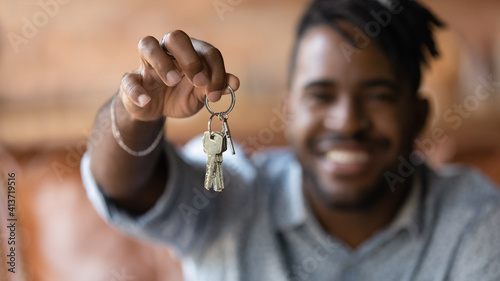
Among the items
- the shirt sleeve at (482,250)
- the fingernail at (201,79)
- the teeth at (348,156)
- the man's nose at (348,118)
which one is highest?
the fingernail at (201,79)

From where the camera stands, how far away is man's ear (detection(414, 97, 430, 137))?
835 millimetres

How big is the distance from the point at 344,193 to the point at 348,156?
6 centimetres

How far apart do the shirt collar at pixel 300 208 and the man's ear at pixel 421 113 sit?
0.07 metres

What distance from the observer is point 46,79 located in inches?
64.1

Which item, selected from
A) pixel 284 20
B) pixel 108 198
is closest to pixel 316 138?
pixel 108 198

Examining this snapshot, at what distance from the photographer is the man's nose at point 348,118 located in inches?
29.4

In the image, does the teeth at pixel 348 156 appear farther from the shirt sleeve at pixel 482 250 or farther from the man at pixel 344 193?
the shirt sleeve at pixel 482 250

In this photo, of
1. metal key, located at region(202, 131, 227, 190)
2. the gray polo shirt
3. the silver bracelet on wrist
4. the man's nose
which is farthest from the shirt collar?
metal key, located at region(202, 131, 227, 190)

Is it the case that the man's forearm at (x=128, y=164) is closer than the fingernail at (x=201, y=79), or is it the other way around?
the fingernail at (x=201, y=79)

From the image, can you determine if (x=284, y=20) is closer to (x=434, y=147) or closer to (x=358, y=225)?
(x=434, y=147)

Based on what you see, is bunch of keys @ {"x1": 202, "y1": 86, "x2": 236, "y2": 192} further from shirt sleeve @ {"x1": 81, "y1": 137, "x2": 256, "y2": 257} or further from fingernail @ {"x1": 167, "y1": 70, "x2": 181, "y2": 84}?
shirt sleeve @ {"x1": 81, "y1": 137, "x2": 256, "y2": 257}

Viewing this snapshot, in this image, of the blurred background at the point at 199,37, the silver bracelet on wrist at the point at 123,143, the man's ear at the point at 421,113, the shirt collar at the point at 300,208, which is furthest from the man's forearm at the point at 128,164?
the blurred background at the point at 199,37

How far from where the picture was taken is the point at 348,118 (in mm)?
745

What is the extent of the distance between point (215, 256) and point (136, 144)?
32 cm
